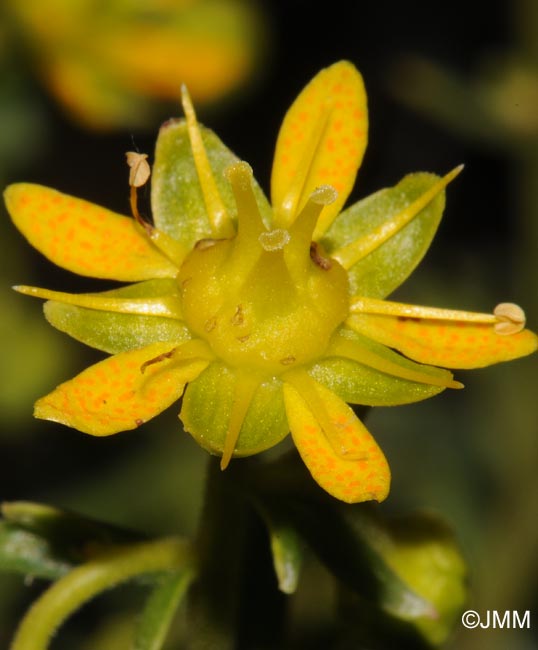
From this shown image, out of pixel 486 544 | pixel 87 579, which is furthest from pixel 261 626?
pixel 486 544

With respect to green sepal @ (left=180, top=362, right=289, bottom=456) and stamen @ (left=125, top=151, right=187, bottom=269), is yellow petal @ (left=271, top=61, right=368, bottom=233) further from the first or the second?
green sepal @ (left=180, top=362, right=289, bottom=456)

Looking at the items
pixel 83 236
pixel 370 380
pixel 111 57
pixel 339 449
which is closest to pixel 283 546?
pixel 339 449

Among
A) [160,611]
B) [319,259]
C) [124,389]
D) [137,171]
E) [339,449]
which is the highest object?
[137,171]

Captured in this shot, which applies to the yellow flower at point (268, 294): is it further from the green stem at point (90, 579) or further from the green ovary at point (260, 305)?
the green stem at point (90, 579)

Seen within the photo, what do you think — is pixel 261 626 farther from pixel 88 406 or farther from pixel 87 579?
pixel 88 406

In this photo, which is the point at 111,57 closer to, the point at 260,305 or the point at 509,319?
the point at 260,305
